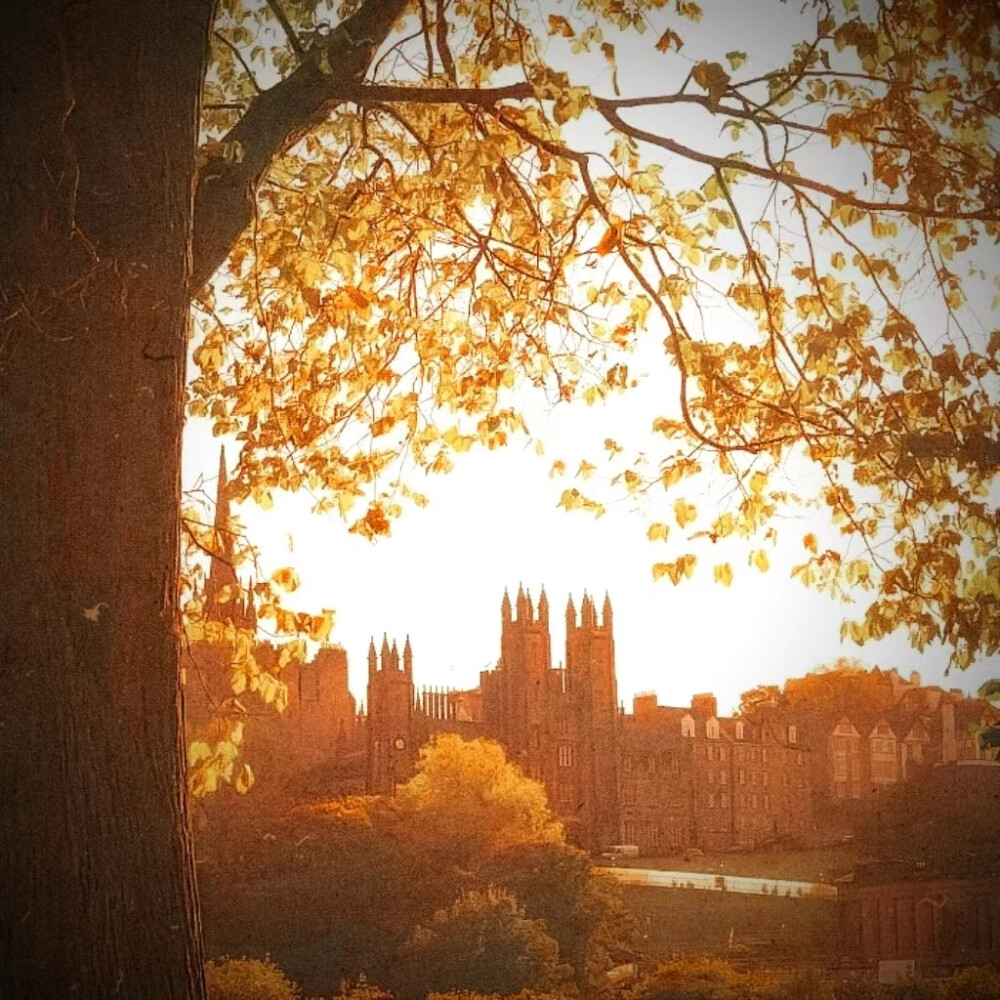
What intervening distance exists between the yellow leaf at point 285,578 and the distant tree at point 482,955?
277 inches

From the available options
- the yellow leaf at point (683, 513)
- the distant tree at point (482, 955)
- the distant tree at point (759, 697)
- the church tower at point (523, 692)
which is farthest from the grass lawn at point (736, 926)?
the yellow leaf at point (683, 513)

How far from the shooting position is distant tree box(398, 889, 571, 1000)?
9945 mm

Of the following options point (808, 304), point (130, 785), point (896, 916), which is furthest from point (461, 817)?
point (130, 785)

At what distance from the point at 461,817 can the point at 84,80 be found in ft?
37.3

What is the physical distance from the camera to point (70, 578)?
7.49 ft

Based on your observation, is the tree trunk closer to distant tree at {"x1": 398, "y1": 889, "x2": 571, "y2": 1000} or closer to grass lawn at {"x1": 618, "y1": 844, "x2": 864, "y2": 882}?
distant tree at {"x1": 398, "y1": 889, "x2": 571, "y2": 1000}

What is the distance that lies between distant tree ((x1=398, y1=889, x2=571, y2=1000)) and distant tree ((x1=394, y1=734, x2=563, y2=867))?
1311mm

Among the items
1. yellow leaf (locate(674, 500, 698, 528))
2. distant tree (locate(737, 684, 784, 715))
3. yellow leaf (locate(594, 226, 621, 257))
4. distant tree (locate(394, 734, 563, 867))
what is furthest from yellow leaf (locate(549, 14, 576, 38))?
distant tree (locate(394, 734, 563, 867))

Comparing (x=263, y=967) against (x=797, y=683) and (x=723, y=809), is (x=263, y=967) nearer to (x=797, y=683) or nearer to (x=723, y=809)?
(x=723, y=809)

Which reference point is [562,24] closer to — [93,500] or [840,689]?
[93,500]

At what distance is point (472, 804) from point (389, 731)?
3329mm

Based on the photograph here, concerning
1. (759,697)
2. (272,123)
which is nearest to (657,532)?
(272,123)

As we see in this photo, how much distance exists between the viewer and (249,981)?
10.1 m

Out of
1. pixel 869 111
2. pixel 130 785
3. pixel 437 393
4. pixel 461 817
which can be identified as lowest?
pixel 461 817
